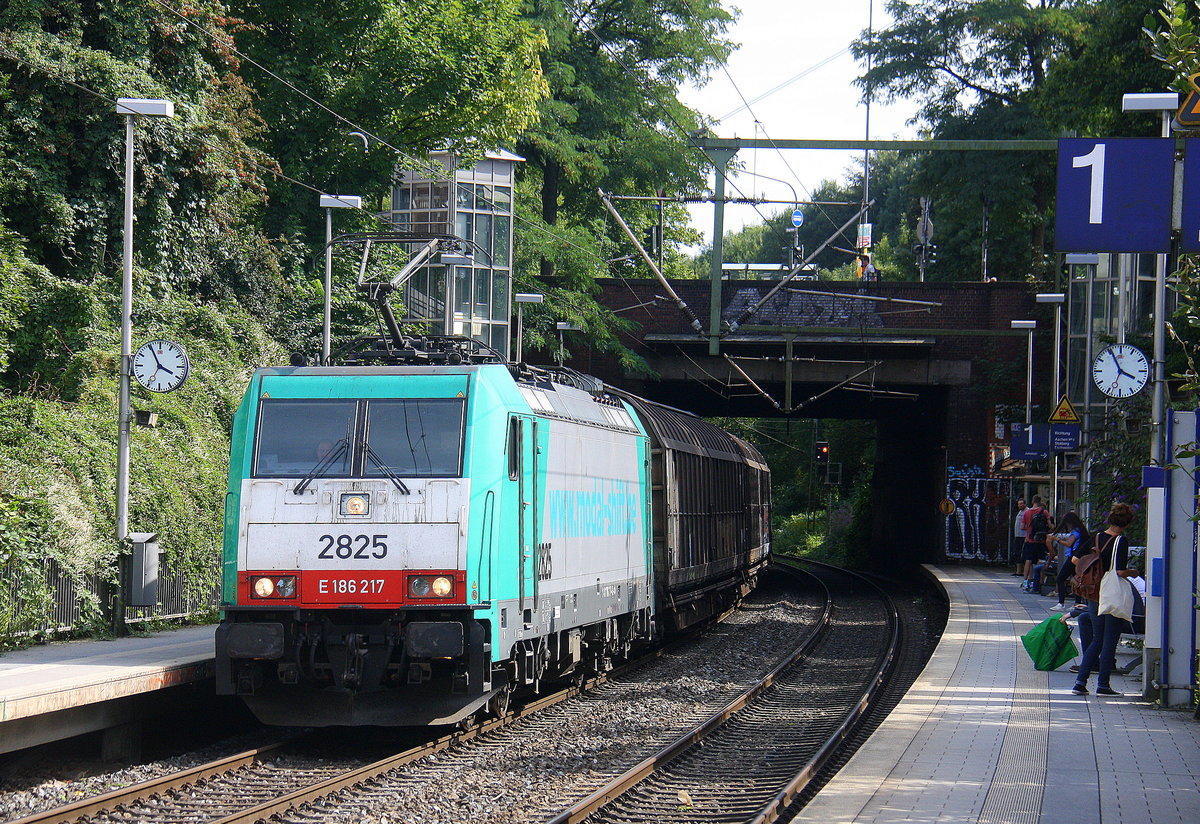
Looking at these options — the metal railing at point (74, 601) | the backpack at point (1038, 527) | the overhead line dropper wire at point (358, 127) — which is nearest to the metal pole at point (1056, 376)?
the backpack at point (1038, 527)

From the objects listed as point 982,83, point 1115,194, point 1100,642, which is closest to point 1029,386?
point 982,83

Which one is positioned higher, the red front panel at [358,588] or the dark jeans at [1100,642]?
the red front panel at [358,588]

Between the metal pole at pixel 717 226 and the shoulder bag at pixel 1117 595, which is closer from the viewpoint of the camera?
the shoulder bag at pixel 1117 595

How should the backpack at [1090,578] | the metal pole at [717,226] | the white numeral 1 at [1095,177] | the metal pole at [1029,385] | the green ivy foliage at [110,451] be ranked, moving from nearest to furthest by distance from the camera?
the white numeral 1 at [1095,177]
the backpack at [1090,578]
the green ivy foliage at [110,451]
the metal pole at [717,226]
the metal pole at [1029,385]

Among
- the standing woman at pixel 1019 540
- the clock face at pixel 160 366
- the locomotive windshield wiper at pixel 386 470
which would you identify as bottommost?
the standing woman at pixel 1019 540

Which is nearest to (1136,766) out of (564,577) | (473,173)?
Answer: (564,577)

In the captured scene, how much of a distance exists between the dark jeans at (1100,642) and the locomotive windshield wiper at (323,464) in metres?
7.04

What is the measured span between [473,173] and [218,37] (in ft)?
32.7

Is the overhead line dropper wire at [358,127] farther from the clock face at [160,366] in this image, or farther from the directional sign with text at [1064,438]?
the directional sign with text at [1064,438]

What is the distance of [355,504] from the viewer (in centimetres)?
1078

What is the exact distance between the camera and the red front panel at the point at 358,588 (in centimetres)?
1053

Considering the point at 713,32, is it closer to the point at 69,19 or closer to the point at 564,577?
the point at 69,19

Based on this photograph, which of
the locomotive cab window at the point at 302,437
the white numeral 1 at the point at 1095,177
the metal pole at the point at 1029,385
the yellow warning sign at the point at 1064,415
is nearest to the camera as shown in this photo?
the white numeral 1 at the point at 1095,177

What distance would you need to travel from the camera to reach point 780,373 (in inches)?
1433
